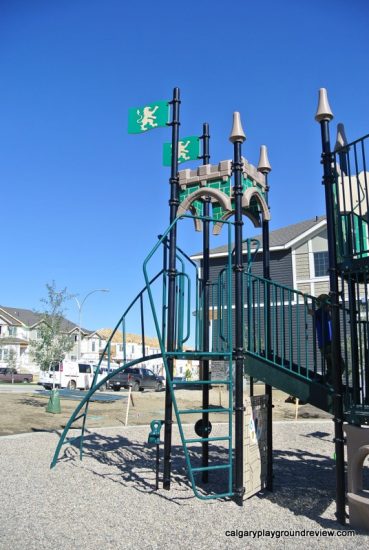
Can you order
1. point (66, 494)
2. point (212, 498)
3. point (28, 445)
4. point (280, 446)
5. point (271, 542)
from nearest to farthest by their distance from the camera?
point (271, 542) → point (212, 498) → point (66, 494) → point (28, 445) → point (280, 446)

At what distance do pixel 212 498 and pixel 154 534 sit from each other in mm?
1100

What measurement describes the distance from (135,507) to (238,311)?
2557mm

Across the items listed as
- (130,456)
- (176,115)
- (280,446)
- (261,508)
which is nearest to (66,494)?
(261,508)

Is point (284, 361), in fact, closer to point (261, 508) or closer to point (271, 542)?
point (261, 508)

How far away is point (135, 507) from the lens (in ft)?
18.8

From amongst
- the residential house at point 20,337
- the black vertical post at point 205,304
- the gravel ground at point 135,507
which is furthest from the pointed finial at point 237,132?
the residential house at point 20,337

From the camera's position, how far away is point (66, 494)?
6242 mm

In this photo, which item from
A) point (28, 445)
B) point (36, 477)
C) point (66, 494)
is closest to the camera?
point (66, 494)

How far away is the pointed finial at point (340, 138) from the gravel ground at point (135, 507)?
4.36 meters

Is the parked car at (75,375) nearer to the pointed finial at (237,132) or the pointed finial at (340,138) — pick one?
the pointed finial at (237,132)

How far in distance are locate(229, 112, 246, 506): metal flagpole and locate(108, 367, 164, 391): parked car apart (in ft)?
90.0

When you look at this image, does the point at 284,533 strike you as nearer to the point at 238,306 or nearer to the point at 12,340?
the point at 238,306

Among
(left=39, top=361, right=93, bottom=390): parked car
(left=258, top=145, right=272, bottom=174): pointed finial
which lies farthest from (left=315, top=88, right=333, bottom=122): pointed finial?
(left=39, top=361, right=93, bottom=390): parked car

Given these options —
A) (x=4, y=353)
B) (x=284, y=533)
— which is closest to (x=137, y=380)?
(x=4, y=353)
